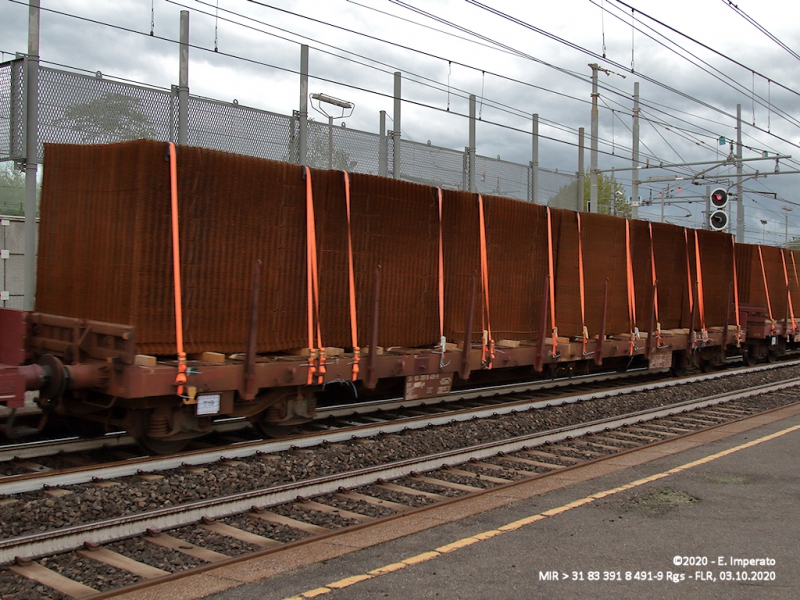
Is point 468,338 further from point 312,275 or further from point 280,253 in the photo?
point 280,253

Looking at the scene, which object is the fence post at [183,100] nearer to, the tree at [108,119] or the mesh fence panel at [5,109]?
the tree at [108,119]

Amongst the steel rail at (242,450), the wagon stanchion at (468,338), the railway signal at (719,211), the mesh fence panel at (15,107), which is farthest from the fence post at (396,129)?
the railway signal at (719,211)

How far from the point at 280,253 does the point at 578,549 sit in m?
4.43

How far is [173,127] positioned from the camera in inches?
473

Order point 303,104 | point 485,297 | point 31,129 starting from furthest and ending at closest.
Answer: point 303,104 < point 485,297 < point 31,129

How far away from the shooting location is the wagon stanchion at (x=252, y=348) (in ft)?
23.2

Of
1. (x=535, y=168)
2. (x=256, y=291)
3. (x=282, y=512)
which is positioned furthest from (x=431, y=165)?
(x=282, y=512)

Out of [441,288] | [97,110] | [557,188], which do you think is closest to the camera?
[441,288]

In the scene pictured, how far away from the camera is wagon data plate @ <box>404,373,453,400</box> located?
9.19 meters

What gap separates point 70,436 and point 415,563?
5.15m

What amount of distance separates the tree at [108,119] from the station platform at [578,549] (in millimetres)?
8428

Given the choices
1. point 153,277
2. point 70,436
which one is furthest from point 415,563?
point 70,436

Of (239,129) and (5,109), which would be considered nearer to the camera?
(5,109)

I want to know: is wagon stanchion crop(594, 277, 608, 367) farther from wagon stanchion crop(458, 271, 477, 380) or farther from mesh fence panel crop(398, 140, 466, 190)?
mesh fence panel crop(398, 140, 466, 190)
